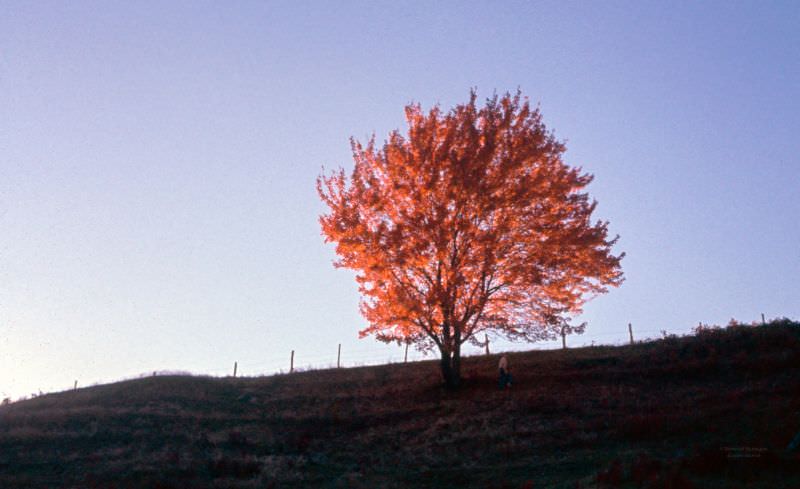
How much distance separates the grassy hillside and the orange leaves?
380 centimetres

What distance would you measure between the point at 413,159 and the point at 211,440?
14322 mm

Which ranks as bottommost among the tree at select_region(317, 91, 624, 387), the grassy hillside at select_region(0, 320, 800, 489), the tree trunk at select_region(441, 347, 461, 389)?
the grassy hillside at select_region(0, 320, 800, 489)

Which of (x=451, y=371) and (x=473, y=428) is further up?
(x=451, y=371)

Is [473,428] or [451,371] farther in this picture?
[451,371]

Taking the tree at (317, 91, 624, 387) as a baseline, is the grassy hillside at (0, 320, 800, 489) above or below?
below

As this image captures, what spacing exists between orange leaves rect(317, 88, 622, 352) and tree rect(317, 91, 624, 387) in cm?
4

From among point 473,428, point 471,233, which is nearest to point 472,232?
point 471,233

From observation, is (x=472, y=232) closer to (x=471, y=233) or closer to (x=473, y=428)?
(x=471, y=233)

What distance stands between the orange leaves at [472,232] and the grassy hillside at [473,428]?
150 inches

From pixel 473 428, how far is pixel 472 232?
8.37 meters

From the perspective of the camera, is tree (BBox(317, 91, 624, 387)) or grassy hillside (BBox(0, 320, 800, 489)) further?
tree (BBox(317, 91, 624, 387))

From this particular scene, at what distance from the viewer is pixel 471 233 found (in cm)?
2764

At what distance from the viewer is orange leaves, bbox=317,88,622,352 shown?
89.2 feet

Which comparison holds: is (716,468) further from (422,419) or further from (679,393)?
(422,419)
